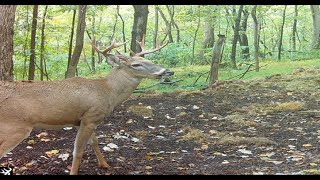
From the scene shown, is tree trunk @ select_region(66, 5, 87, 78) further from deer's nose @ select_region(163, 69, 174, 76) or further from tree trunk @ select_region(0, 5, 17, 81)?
deer's nose @ select_region(163, 69, 174, 76)

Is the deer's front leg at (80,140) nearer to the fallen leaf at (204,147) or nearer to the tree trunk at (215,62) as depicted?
the fallen leaf at (204,147)

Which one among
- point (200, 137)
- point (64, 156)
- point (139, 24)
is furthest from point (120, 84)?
point (139, 24)

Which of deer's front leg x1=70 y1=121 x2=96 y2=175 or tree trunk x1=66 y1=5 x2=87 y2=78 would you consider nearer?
deer's front leg x1=70 y1=121 x2=96 y2=175

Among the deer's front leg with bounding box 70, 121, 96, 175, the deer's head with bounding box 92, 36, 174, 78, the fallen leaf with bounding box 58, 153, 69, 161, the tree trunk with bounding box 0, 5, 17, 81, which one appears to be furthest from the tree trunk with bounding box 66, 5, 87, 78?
the deer's front leg with bounding box 70, 121, 96, 175

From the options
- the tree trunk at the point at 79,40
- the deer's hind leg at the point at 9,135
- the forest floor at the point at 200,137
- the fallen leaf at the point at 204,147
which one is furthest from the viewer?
the tree trunk at the point at 79,40

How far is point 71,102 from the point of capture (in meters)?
4.55

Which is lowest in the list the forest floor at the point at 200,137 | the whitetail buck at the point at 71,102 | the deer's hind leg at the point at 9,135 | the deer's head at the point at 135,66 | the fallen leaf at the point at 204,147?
the fallen leaf at the point at 204,147

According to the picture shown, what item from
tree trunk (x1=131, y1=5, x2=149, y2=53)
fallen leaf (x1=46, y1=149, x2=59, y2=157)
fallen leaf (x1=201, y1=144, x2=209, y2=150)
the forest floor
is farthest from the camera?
tree trunk (x1=131, y1=5, x2=149, y2=53)

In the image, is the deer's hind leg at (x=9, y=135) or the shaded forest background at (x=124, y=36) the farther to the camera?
the shaded forest background at (x=124, y=36)

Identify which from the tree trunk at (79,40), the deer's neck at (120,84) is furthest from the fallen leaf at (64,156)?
the tree trunk at (79,40)

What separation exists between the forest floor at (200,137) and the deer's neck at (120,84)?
724mm

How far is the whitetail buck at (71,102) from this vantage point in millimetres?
4270

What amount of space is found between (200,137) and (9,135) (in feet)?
9.67

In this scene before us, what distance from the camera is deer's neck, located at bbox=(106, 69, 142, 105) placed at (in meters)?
5.04
